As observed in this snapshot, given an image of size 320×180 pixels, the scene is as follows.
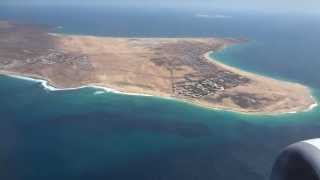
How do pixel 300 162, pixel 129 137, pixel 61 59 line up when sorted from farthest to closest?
pixel 61 59
pixel 129 137
pixel 300 162

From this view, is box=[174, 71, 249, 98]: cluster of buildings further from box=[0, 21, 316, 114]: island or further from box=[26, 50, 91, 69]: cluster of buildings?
box=[26, 50, 91, 69]: cluster of buildings

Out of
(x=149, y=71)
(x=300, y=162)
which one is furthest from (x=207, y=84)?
(x=300, y=162)

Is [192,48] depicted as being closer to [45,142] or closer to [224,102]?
[224,102]

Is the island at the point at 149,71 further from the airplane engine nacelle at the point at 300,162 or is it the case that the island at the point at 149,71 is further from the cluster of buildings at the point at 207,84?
the airplane engine nacelle at the point at 300,162

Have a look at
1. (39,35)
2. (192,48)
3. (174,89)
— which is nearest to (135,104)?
(174,89)

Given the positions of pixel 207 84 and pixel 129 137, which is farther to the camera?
pixel 207 84

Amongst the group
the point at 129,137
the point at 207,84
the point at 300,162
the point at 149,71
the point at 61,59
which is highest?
the point at 300,162

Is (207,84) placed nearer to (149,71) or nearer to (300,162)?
(149,71)

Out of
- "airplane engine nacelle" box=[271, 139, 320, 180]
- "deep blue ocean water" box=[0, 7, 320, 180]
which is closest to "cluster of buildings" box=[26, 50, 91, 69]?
"deep blue ocean water" box=[0, 7, 320, 180]
